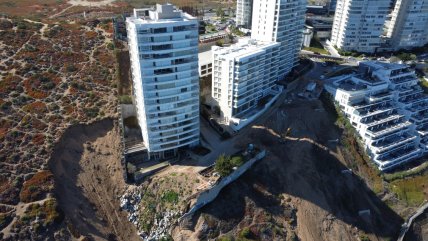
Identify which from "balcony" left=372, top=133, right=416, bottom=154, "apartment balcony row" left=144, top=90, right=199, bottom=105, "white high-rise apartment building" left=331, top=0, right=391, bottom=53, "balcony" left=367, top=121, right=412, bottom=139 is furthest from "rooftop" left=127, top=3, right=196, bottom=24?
"white high-rise apartment building" left=331, top=0, right=391, bottom=53

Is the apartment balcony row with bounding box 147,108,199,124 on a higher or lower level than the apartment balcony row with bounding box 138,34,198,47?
lower

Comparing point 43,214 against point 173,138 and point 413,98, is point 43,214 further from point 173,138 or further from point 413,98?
point 413,98

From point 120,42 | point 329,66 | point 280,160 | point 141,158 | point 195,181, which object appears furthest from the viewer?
point 329,66

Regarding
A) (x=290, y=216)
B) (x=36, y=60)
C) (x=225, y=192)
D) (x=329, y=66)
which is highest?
(x=36, y=60)

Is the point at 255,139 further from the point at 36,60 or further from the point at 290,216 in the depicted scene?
the point at 36,60

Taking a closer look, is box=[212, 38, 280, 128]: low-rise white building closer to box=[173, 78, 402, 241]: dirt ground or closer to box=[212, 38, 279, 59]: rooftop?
box=[212, 38, 279, 59]: rooftop

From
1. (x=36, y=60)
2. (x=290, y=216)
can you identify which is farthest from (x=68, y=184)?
(x=290, y=216)
